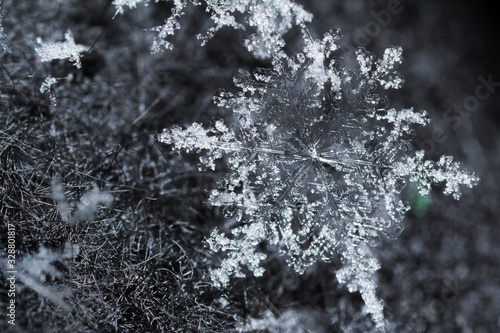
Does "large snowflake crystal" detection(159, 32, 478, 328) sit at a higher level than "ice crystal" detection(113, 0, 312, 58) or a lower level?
lower

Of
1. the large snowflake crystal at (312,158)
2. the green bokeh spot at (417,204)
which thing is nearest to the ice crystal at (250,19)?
the large snowflake crystal at (312,158)

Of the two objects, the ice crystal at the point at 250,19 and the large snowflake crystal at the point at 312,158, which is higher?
the ice crystal at the point at 250,19

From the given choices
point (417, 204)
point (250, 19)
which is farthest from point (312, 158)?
point (417, 204)

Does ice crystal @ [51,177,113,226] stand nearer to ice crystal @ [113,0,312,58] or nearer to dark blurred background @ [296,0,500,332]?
ice crystal @ [113,0,312,58]

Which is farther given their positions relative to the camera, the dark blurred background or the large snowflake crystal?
the dark blurred background

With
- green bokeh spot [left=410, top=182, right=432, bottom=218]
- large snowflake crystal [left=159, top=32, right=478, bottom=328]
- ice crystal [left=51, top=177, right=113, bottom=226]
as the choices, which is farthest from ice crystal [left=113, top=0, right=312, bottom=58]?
green bokeh spot [left=410, top=182, right=432, bottom=218]

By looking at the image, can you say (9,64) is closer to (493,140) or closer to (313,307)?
(313,307)

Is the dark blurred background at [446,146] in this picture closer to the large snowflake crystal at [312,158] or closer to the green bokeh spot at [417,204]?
the green bokeh spot at [417,204]

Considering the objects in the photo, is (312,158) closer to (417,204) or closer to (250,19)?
(250,19)
